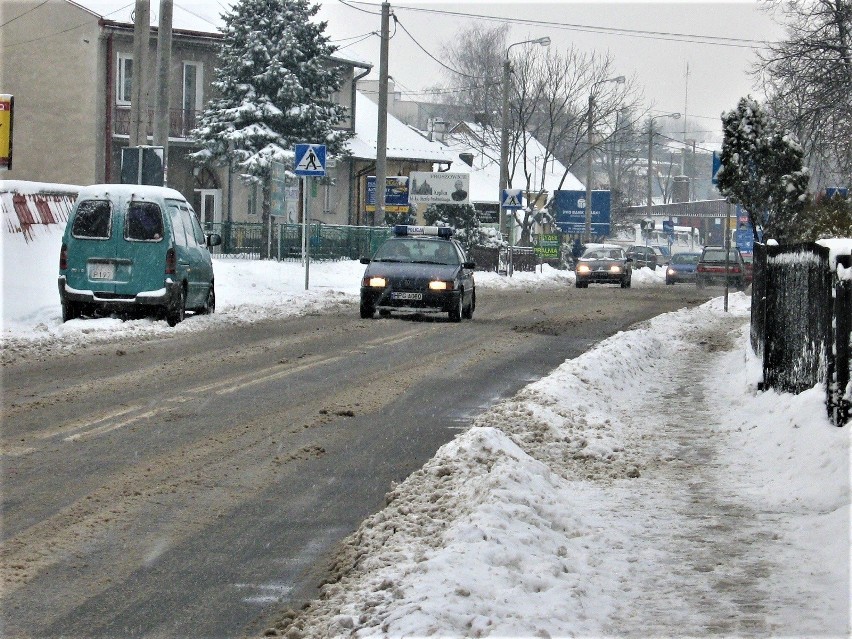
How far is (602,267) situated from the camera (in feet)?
145

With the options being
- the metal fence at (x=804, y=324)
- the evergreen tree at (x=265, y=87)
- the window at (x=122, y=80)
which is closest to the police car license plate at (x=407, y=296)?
the metal fence at (x=804, y=324)

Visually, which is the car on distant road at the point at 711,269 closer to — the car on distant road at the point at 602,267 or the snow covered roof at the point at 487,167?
the car on distant road at the point at 602,267

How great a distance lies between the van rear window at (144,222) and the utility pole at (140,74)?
17.2 feet

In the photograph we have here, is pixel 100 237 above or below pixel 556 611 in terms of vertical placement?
above

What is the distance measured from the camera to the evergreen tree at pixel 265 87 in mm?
44656

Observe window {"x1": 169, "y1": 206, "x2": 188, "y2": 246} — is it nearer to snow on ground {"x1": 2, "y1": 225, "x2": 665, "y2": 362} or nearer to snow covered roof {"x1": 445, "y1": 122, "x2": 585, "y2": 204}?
snow on ground {"x1": 2, "y1": 225, "x2": 665, "y2": 362}

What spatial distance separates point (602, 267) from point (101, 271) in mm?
27450

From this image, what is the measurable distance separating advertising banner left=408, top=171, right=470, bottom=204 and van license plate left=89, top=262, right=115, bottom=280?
31235 mm

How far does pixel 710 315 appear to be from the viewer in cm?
2692

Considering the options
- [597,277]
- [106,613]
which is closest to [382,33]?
[597,277]

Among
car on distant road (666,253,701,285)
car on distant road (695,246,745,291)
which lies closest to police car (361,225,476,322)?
car on distant road (695,246,745,291)

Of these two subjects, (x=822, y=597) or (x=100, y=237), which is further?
(x=100, y=237)

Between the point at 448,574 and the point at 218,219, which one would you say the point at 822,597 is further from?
the point at 218,219

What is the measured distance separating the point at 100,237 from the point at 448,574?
46.8 feet
